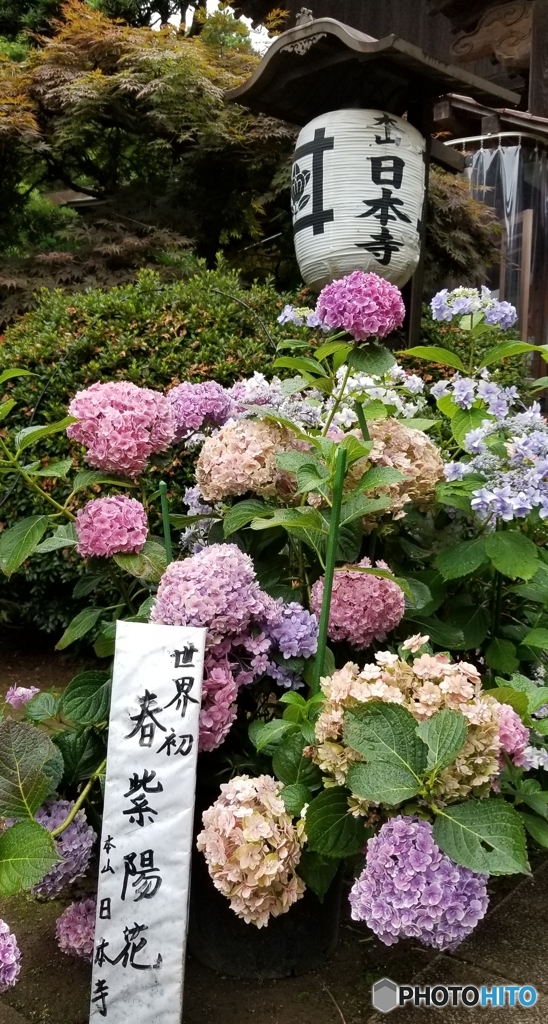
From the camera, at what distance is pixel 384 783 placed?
100cm

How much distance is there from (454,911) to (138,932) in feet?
1.62

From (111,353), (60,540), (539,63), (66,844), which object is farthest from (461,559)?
(539,63)

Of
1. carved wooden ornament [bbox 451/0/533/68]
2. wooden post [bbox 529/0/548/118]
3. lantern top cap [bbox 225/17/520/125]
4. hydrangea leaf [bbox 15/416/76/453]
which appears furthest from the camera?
carved wooden ornament [bbox 451/0/533/68]

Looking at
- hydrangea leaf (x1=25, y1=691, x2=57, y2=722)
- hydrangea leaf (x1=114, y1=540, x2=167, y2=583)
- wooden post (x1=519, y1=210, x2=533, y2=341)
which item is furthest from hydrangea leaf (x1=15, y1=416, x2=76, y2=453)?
wooden post (x1=519, y1=210, x2=533, y2=341)

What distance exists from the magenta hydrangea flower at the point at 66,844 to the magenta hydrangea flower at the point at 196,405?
2.56 ft

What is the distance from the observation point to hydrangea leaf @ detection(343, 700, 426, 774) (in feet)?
3.35

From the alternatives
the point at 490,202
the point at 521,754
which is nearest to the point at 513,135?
the point at 490,202

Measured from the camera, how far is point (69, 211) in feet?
16.8

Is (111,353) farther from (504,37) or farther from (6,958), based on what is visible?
(504,37)

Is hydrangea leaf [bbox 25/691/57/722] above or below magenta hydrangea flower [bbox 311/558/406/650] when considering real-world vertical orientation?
below

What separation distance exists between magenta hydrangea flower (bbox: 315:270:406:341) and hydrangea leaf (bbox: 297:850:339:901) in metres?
0.90

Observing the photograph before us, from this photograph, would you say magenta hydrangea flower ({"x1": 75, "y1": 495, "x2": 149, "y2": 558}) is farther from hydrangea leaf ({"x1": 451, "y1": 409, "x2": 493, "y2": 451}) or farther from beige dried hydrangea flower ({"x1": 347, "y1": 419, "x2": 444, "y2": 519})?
hydrangea leaf ({"x1": 451, "y1": 409, "x2": 493, "y2": 451})

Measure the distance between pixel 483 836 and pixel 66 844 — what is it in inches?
29.2

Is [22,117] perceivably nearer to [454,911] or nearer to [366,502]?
[366,502]
